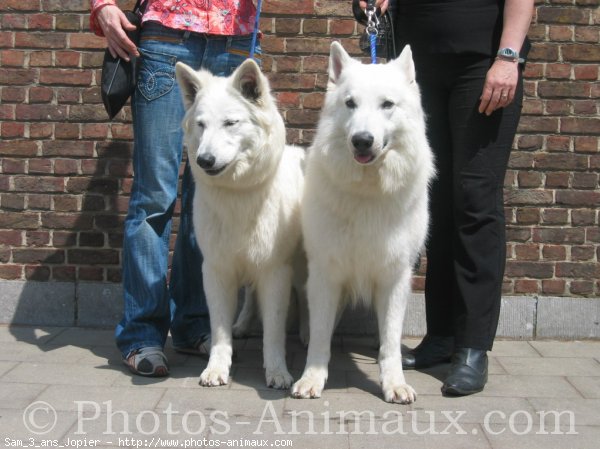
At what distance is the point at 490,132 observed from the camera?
347cm

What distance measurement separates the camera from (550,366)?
155 inches

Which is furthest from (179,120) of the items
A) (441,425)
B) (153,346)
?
(441,425)

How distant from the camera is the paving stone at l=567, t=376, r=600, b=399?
3.42 metres

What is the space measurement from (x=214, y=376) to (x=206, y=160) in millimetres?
1123

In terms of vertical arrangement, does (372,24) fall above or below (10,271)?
above

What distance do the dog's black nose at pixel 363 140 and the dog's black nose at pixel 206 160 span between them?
0.70 m

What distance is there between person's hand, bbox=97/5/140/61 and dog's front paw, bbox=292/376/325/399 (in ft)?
6.34

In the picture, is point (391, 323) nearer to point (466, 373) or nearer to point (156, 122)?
point (466, 373)

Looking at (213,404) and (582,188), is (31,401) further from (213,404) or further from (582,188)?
(582,188)

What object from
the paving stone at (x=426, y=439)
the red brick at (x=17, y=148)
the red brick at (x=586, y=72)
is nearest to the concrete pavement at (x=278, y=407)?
the paving stone at (x=426, y=439)

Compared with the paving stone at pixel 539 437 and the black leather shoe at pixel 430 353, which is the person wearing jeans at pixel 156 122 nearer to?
the black leather shoe at pixel 430 353

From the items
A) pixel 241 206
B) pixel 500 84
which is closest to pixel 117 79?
pixel 241 206

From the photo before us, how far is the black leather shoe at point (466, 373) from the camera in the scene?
337 cm

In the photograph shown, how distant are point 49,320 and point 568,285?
3659mm
